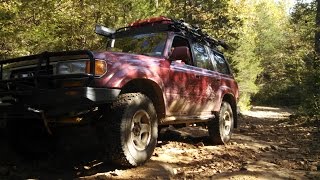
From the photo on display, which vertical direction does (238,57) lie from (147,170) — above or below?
above

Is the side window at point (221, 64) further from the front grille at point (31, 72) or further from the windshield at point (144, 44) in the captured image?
the front grille at point (31, 72)

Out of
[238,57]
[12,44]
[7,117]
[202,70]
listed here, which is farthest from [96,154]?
[238,57]

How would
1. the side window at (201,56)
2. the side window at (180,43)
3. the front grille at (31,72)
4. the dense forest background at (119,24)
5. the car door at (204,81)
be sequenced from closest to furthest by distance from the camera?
the front grille at (31,72) < the side window at (180,43) < the car door at (204,81) < the side window at (201,56) < the dense forest background at (119,24)

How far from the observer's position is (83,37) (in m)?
11.0

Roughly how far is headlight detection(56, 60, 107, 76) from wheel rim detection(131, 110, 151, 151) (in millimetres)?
770

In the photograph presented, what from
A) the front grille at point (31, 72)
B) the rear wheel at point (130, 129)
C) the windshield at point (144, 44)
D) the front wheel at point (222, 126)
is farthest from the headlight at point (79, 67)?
the front wheel at point (222, 126)

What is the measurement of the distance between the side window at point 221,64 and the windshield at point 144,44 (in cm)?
228

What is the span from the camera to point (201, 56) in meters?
7.38

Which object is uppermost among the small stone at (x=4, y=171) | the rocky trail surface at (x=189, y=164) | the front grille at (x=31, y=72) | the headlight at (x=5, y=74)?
the front grille at (x=31, y=72)

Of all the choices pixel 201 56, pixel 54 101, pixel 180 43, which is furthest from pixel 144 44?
pixel 54 101

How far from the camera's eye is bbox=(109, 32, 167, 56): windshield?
6.03 meters

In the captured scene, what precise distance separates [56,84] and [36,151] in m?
1.77

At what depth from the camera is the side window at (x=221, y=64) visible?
8.26 m

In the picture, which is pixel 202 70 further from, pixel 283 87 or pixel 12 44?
pixel 283 87
